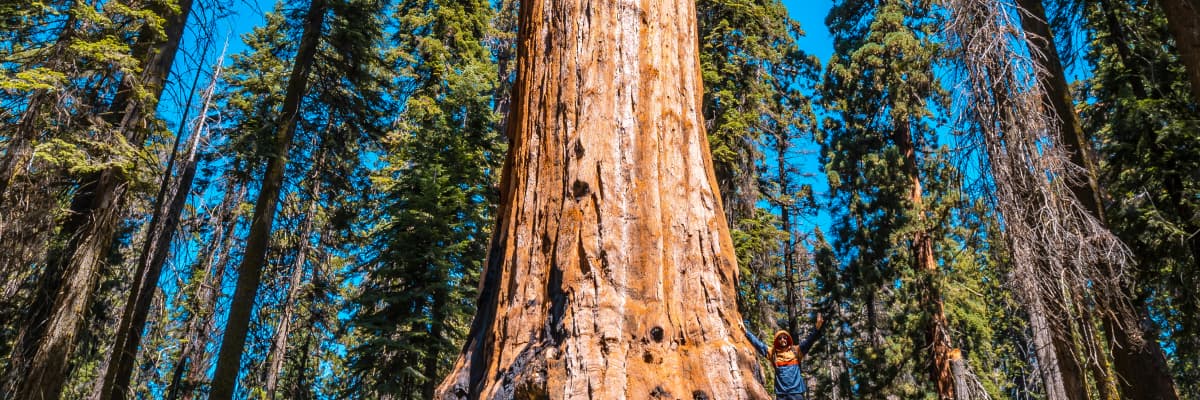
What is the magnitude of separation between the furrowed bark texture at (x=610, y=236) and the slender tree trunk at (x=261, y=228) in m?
7.98

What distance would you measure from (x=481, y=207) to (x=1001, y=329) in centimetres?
3220

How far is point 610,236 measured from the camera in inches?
117

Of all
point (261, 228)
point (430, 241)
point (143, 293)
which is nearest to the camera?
point (143, 293)

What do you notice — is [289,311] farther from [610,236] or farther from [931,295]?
[931,295]

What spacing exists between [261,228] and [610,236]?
9.28m

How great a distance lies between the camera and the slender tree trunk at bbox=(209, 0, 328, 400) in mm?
9711

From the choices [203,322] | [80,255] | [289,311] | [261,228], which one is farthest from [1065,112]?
[203,322]

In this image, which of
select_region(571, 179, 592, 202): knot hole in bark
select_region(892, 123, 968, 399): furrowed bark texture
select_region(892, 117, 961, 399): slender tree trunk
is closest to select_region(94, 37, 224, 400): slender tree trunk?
select_region(571, 179, 592, 202): knot hole in bark

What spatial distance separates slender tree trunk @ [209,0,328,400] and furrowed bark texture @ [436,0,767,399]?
26.2ft

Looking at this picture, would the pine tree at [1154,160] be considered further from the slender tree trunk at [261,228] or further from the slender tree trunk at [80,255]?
the slender tree trunk at [261,228]

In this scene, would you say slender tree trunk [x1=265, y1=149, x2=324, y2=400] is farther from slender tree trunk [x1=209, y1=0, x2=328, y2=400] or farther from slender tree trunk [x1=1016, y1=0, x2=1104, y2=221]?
slender tree trunk [x1=1016, y1=0, x2=1104, y2=221]

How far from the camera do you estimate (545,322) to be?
9.68 feet

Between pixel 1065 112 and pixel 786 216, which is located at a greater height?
pixel 786 216

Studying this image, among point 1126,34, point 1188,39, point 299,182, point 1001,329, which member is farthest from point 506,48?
point 1001,329
